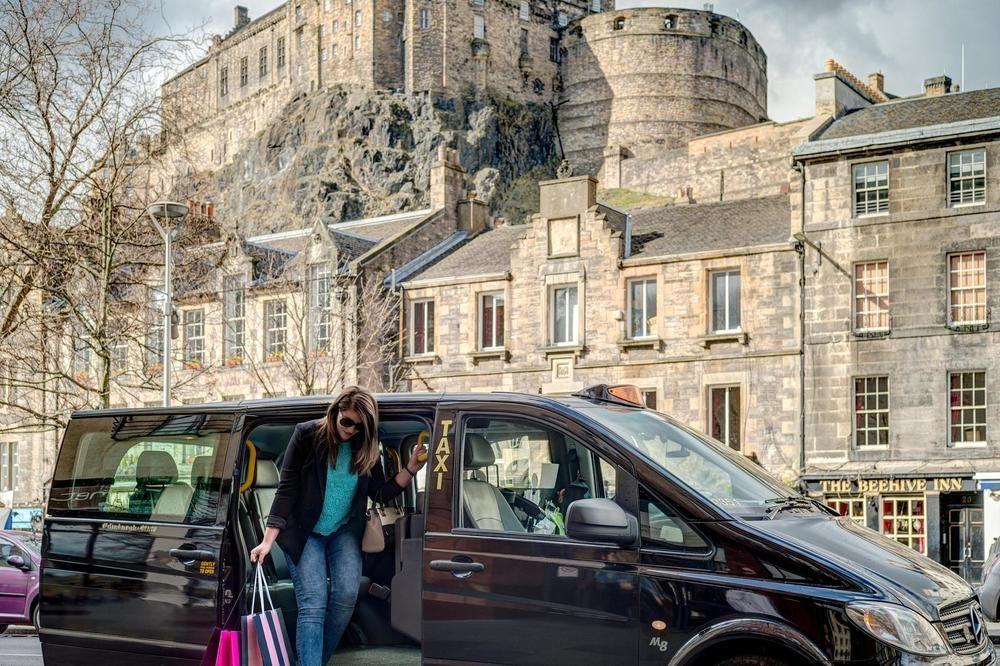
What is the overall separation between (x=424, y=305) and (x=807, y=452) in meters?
11.7

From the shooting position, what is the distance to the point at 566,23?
102m

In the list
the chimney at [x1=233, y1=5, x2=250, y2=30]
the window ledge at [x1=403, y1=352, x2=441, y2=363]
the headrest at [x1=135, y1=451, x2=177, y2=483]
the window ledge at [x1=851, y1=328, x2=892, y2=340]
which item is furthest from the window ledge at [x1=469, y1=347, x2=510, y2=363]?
the chimney at [x1=233, y1=5, x2=250, y2=30]

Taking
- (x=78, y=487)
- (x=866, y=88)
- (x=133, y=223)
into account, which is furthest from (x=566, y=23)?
(x=78, y=487)

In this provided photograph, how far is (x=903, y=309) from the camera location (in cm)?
2961

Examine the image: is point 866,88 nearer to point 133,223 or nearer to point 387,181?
point 133,223

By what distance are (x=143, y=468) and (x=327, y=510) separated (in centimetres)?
147

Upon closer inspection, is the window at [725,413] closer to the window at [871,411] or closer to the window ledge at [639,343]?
the window ledge at [639,343]

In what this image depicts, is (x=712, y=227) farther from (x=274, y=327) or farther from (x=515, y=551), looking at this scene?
(x=515, y=551)

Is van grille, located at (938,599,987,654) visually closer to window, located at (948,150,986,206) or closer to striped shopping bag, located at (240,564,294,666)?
striped shopping bag, located at (240,564,294,666)

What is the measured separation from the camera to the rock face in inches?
3396

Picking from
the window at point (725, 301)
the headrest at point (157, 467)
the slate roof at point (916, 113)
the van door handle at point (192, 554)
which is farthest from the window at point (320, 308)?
the van door handle at point (192, 554)

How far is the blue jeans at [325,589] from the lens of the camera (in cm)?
714

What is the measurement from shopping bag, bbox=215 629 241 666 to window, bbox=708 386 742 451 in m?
25.3

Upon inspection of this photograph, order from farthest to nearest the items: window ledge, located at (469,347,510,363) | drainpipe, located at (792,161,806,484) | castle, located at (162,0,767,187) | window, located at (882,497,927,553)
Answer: castle, located at (162,0,767,187) < window ledge, located at (469,347,510,363) < drainpipe, located at (792,161,806,484) < window, located at (882,497,927,553)
